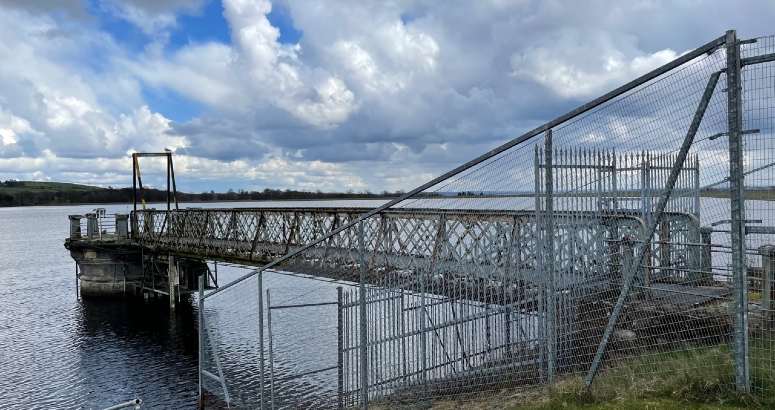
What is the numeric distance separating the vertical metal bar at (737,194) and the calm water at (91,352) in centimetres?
1477

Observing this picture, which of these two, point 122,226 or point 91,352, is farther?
point 122,226

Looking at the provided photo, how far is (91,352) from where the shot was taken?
22625 millimetres

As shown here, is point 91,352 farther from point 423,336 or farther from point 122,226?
point 423,336

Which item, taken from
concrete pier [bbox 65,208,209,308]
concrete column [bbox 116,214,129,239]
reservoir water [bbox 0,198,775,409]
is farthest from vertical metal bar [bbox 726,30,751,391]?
concrete column [bbox 116,214,129,239]

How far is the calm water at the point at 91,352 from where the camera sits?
57.6 feet

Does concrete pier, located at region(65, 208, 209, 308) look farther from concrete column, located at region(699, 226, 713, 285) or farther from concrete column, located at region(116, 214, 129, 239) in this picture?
concrete column, located at region(699, 226, 713, 285)

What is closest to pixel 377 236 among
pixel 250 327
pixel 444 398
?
pixel 444 398

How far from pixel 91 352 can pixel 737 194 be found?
77.2 ft

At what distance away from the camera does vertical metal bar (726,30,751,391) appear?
5.43 metres

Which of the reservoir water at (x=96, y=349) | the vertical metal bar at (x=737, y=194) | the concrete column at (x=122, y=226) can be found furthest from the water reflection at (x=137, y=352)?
the vertical metal bar at (x=737, y=194)

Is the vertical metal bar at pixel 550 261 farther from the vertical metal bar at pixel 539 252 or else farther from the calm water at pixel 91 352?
the calm water at pixel 91 352

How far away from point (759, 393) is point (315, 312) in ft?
68.8

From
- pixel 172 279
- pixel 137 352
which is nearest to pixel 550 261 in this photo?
pixel 137 352

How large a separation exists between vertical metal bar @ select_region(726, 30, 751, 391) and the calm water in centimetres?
1477
